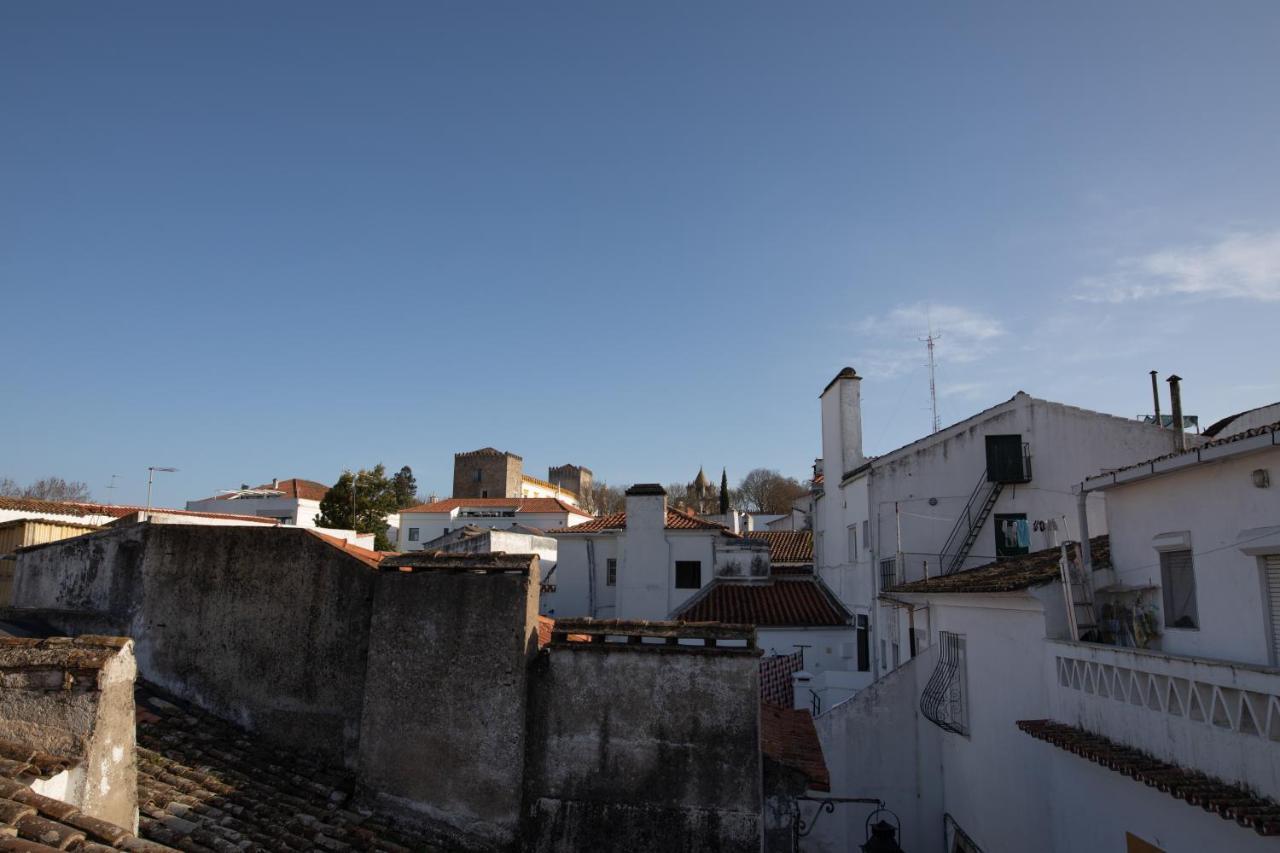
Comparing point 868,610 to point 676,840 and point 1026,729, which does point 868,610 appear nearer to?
point 1026,729

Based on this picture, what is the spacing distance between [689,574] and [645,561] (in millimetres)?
1725

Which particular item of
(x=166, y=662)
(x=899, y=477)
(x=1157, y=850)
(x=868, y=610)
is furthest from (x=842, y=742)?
(x=166, y=662)

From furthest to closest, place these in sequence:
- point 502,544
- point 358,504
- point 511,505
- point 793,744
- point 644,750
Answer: point 511,505 → point 358,504 → point 502,544 → point 793,744 → point 644,750

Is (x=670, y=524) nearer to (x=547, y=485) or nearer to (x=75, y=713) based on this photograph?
(x=75, y=713)

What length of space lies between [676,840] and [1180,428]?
19.8 metres

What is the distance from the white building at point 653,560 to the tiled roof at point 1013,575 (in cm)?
1173

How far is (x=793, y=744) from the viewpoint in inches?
402

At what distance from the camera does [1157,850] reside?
29.0 ft

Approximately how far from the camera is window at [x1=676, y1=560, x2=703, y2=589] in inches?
1178

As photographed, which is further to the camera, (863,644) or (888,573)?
(863,644)

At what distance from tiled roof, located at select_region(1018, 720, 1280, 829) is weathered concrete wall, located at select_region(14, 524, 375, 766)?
28.2 feet

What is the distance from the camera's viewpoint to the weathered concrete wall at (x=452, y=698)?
8.64m

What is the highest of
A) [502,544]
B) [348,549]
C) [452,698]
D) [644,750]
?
[502,544]

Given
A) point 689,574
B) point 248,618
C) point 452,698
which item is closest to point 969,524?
point 689,574
